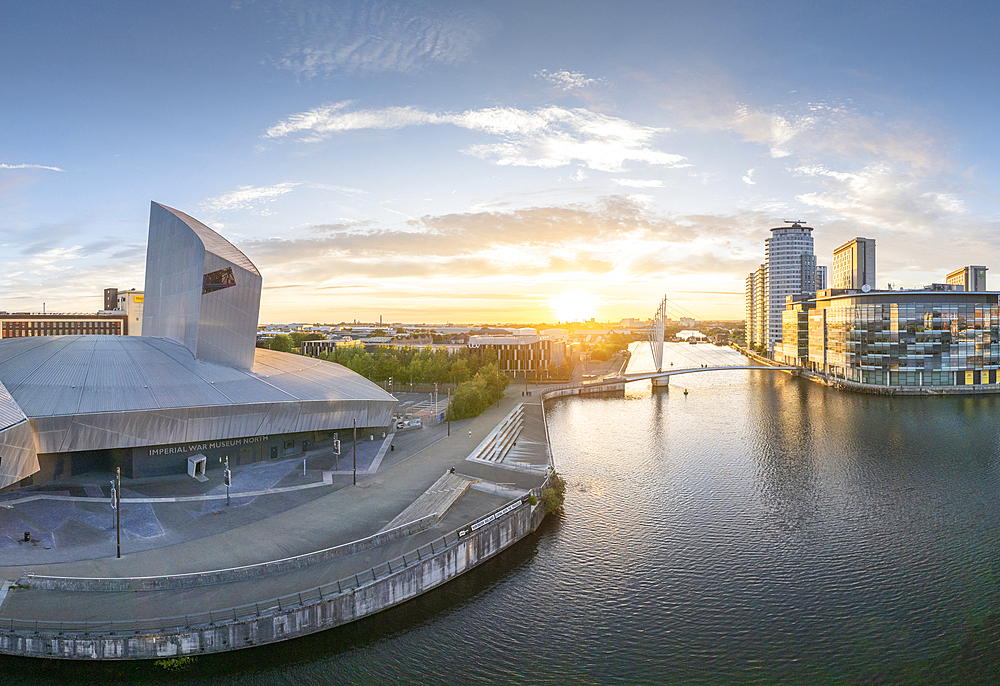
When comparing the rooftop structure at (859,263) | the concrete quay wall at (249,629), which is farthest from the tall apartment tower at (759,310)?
the concrete quay wall at (249,629)

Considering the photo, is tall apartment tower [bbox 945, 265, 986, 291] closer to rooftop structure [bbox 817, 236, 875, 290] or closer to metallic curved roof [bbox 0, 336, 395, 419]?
rooftop structure [bbox 817, 236, 875, 290]

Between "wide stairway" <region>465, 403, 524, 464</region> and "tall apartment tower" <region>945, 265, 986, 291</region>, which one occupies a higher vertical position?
"tall apartment tower" <region>945, 265, 986, 291</region>

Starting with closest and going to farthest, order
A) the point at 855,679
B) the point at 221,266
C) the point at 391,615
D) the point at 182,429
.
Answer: the point at 855,679 → the point at 391,615 → the point at 182,429 → the point at 221,266

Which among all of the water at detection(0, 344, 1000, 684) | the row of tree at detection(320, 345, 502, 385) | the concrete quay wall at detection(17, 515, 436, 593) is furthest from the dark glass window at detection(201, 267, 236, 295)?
the row of tree at detection(320, 345, 502, 385)

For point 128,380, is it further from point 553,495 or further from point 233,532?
point 553,495

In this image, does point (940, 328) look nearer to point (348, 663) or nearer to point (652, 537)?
point (652, 537)

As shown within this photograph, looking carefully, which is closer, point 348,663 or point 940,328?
point 348,663

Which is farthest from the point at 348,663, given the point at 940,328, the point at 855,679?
the point at 940,328
